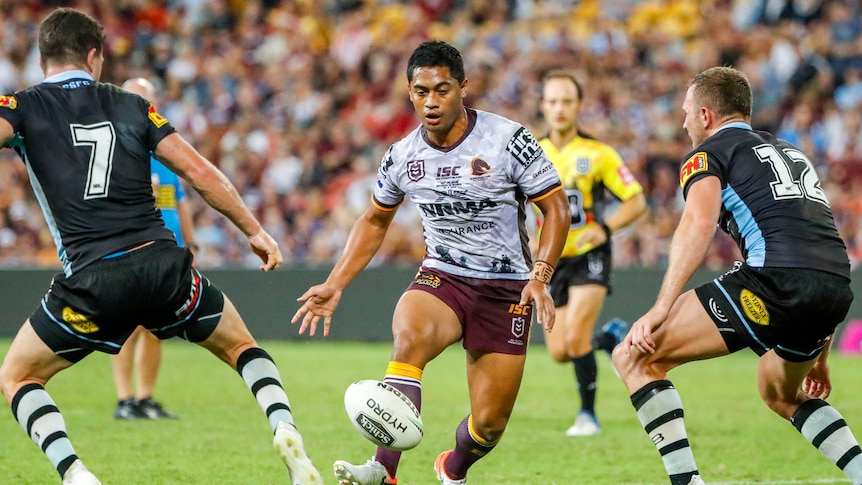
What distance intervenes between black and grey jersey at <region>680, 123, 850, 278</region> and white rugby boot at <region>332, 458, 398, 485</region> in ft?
7.17

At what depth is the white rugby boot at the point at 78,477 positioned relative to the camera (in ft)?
18.1

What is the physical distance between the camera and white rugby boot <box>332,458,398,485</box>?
5.89m

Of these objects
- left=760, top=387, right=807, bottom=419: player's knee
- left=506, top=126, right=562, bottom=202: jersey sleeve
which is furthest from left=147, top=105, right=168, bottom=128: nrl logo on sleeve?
left=760, top=387, right=807, bottom=419: player's knee

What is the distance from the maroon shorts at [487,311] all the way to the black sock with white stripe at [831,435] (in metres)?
1.59

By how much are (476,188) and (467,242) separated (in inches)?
13.7

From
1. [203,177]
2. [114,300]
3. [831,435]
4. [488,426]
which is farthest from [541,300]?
[114,300]

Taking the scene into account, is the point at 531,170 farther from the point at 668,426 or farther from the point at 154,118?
the point at 154,118

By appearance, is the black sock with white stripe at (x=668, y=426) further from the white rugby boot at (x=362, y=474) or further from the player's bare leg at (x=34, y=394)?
the player's bare leg at (x=34, y=394)

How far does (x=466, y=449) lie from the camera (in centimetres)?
660

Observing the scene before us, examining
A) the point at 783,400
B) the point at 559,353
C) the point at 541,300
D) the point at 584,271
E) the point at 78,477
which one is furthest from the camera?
the point at 584,271

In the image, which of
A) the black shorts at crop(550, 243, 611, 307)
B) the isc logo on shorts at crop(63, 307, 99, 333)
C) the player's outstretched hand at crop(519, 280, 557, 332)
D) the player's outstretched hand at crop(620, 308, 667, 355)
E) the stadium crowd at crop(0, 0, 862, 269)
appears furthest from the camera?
the stadium crowd at crop(0, 0, 862, 269)

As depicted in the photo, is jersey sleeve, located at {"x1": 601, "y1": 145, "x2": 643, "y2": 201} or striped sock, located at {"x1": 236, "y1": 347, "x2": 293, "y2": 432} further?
jersey sleeve, located at {"x1": 601, "y1": 145, "x2": 643, "y2": 201}

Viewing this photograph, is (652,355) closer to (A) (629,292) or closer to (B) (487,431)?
(B) (487,431)

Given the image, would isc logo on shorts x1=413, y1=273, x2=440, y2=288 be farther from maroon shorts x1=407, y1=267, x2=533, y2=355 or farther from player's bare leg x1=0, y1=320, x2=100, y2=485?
player's bare leg x1=0, y1=320, x2=100, y2=485
